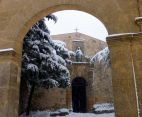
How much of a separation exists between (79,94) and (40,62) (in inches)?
277

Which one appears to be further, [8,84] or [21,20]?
[21,20]

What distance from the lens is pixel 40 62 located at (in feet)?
36.9

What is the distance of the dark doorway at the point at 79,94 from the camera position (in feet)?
56.2

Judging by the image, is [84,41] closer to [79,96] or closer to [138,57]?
[79,96]

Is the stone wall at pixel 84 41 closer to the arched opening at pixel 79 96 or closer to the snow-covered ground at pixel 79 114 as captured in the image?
the arched opening at pixel 79 96

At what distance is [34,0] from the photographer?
21.2 ft

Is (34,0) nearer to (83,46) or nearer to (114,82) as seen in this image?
(114,82)

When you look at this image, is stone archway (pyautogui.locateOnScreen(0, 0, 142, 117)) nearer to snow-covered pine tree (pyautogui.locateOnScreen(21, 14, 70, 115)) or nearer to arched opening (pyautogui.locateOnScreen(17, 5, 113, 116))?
snow-covered pine tree (pyautogui.locateOnScreen(21, 14, 70, 115))

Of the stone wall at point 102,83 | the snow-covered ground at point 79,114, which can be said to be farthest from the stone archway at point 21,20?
the stone wall at point 102,83

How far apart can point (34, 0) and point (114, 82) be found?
119 inches

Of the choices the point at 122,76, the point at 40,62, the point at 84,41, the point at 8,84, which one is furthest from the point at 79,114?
the point at 122,76

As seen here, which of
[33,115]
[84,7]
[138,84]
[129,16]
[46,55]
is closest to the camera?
[138,84]

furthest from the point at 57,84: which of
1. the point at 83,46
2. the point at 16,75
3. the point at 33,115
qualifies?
the point at 83,46

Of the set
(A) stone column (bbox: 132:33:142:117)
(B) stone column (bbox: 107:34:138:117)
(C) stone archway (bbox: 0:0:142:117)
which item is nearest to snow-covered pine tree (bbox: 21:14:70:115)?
(C) stone archway (bbox: 0:0:142:117)
